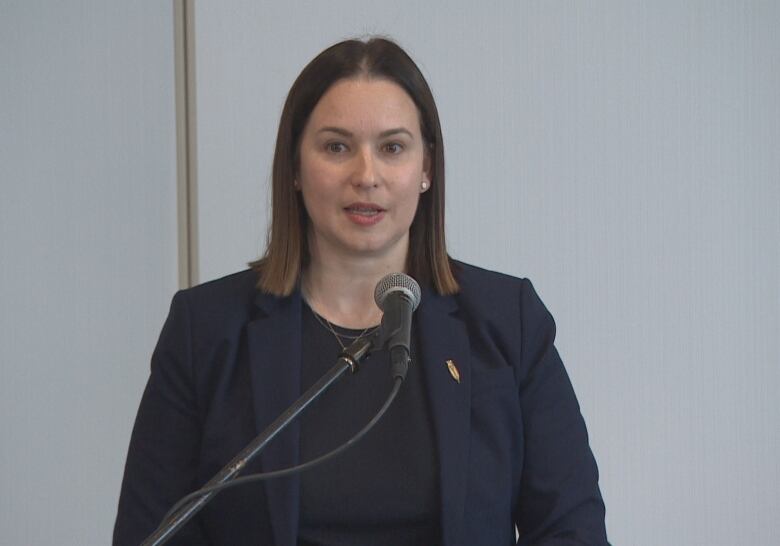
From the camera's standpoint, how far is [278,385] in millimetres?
1837

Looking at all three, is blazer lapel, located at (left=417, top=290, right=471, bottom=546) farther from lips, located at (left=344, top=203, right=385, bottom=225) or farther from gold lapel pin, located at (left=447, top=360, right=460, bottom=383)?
lips, located at (left=344, top=203, right=385, bottom=225)

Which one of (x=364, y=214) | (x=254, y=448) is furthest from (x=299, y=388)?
(x=254, y=448)

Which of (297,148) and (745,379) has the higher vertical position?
(297,148)

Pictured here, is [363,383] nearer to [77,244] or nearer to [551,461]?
[551,461]

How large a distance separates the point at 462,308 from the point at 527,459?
0.29 m

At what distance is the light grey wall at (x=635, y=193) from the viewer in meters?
2.56

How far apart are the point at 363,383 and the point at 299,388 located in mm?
109

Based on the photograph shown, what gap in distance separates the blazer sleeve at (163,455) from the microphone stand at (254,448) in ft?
1.96

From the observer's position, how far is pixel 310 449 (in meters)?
1.80

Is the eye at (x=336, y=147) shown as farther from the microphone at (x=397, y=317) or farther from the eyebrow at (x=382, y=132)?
the microphone at (x=397, y=317)

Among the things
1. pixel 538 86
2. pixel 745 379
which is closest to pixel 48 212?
pixel 538 86

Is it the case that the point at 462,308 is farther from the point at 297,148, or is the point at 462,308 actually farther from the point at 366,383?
the point at 297,148

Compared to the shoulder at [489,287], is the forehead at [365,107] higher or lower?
higher

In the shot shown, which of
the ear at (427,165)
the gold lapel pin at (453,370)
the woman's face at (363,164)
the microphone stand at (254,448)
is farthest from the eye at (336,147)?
the microphone stand at (254,448)
